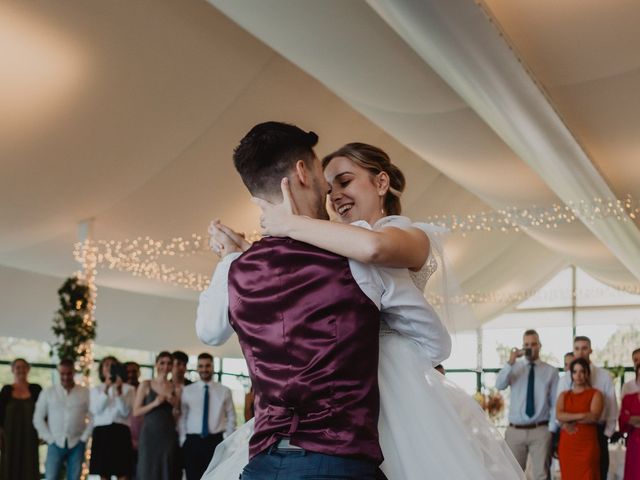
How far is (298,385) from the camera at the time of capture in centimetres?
170

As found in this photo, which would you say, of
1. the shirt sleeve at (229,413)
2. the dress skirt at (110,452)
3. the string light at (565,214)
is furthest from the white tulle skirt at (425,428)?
the string light at (565,214)

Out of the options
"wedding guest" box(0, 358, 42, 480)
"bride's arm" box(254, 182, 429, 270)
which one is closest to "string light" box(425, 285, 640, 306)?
"wedding guest" box(0, 358, 42, 480)

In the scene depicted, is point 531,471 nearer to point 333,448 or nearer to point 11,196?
point 11,196

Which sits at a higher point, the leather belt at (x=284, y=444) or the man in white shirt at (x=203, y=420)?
the leather belt at (x=284, y=444)

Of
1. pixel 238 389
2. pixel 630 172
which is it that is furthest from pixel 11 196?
pixel 238 389

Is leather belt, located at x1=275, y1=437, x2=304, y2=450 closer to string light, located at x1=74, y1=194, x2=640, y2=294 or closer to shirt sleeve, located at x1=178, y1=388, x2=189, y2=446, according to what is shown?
shirt sleeve, located at x1=178, y1=388, x2=189, y2=446

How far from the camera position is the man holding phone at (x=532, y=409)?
824 centimetres

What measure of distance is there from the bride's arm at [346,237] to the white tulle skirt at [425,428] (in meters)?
0.20

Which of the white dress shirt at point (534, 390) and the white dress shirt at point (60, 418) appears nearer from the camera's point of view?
the white dress shirt at point (534, 390)

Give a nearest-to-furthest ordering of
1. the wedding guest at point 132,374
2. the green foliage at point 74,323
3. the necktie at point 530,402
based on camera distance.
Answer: the necktie at point 530,402, the wedding guest at point 132,374, the green foliage at point 74,323

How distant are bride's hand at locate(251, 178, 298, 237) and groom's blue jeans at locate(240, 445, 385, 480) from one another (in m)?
0.39

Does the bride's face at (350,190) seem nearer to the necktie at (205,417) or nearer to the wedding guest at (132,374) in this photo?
the necktie at (205,417)

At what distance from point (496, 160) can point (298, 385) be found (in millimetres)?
9214

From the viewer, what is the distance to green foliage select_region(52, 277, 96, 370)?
10.5 meters
